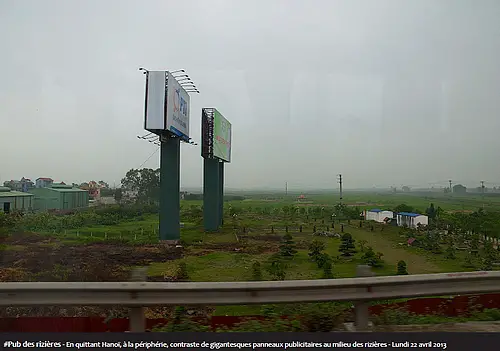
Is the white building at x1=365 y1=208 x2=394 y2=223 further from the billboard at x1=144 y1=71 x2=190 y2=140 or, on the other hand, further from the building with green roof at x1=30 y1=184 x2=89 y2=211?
the billboard at x1=144 y1=71 x2=190 y2=140

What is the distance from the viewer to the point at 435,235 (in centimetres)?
690

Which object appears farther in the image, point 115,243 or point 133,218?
point 133,218

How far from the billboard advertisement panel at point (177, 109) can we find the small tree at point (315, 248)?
7720mm

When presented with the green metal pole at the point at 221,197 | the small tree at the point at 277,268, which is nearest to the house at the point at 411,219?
the small tree at the point at 277,268

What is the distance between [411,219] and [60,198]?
8.31 meters

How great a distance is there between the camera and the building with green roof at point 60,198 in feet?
30.5

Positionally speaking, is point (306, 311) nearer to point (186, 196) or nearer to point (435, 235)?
point (435, 235)

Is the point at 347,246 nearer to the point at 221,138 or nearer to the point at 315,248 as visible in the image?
the point at 315,248

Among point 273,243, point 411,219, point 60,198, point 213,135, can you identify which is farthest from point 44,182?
point 213,135

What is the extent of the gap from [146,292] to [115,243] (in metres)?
7.68

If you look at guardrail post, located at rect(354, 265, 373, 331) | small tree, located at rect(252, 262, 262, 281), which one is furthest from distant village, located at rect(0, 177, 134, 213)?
guardrail post, located at rect(354, 265, 373, 331)

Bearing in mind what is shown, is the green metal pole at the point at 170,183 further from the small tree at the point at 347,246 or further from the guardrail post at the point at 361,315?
the guardrail post at the point at 361,315

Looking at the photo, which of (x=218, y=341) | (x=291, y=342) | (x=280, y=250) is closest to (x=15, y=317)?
(x=218, y=341)

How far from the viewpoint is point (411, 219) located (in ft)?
24.7
